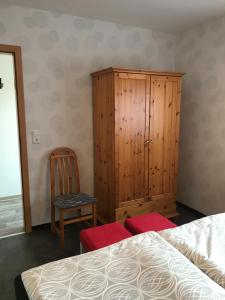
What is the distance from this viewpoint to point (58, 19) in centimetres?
267

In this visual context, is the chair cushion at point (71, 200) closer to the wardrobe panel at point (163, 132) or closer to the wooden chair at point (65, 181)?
the wooden chair at point (65, 181)

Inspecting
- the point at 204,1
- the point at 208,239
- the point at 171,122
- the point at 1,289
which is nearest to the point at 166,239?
the point at 208,239

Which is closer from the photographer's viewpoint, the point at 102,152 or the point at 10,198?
the point at 102,152

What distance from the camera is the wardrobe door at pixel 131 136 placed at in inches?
101

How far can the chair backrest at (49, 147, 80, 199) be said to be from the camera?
9.38 feet

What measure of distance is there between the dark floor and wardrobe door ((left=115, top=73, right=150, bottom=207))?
0.68m

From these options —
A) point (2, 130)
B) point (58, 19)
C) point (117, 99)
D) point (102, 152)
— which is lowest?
point (102, 152)

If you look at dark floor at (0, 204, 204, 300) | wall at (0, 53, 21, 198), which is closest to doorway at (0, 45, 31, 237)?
wall at (0, 53, 21, 198)

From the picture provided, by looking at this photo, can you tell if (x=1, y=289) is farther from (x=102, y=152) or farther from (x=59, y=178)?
(x=102, y=152)

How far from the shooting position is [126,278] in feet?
3.80

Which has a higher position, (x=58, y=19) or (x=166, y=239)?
(x=58, y=19)

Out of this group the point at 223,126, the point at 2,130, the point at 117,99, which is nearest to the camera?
the point at 117,99

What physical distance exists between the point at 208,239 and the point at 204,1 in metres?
2.19

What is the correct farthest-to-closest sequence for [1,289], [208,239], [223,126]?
[223,126] < [1,289] < [208,239]
